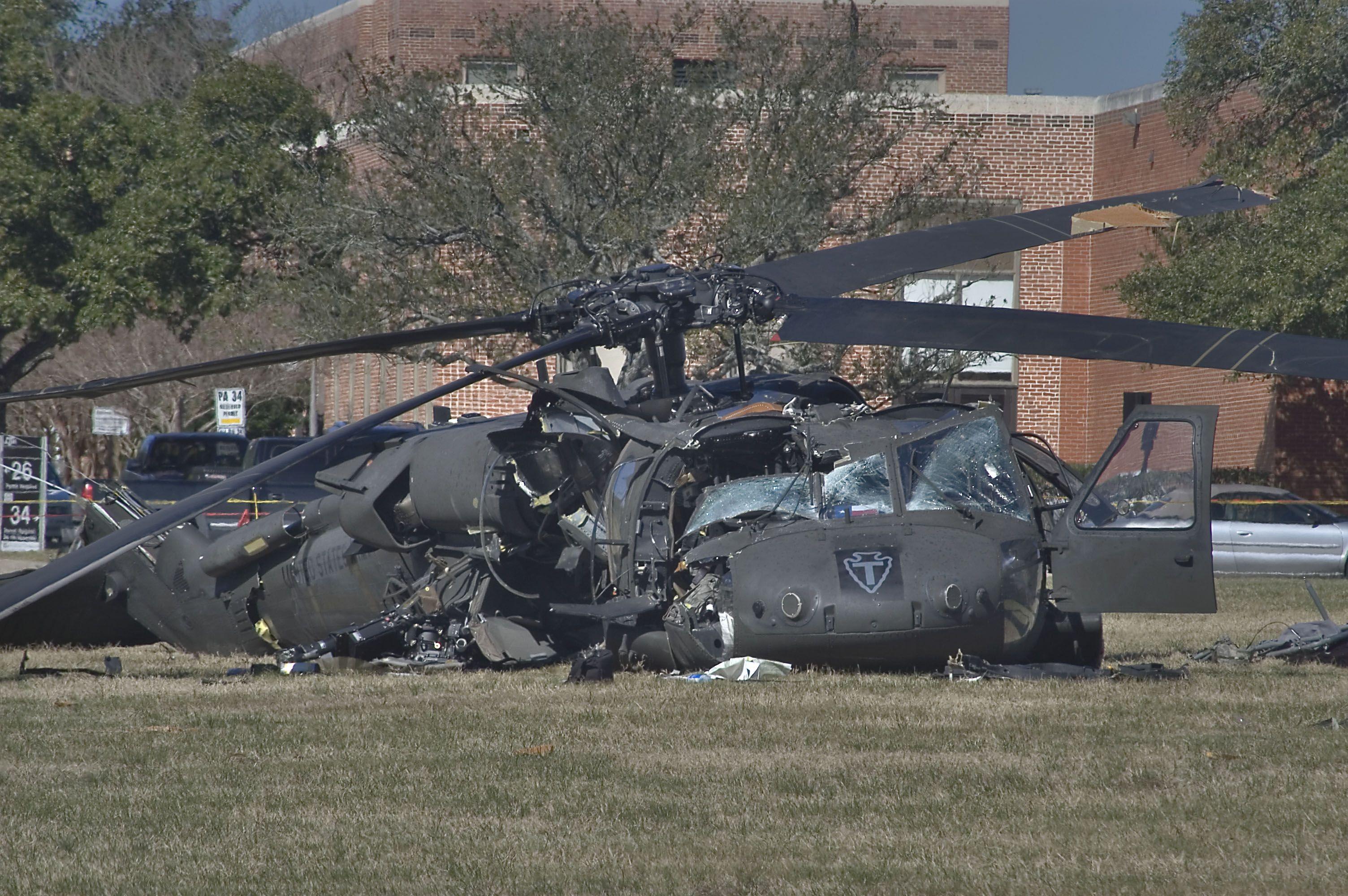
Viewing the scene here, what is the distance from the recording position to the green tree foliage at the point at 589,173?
25203 millimetres

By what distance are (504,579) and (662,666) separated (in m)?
1.45

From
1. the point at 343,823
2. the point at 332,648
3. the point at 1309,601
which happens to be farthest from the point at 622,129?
the point at 343,823

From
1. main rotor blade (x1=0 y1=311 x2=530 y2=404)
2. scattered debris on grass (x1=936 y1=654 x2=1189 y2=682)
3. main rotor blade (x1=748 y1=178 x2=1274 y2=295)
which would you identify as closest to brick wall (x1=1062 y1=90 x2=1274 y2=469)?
main rotor blade (x1=748 y1=178 x2=1274 y2=295)

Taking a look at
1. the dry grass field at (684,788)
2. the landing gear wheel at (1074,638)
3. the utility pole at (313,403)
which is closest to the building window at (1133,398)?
the utility pole at (313,403)

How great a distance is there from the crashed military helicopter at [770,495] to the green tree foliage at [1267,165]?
→ 13.9 metres

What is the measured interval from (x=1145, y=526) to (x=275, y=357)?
540 centimetres

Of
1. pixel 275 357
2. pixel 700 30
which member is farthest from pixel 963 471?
pixel 700 30

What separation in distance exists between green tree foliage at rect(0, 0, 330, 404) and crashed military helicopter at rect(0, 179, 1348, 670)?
17303 mm

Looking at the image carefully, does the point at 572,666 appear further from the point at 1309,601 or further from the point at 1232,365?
the point at 1309,601

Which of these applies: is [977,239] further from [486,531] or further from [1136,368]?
[1136,368]

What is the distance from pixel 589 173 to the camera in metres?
25.4

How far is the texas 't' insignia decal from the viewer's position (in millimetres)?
10172

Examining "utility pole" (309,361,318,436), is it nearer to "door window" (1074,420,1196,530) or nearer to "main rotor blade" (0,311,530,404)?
"main rotor blade" (0,311,530,404)

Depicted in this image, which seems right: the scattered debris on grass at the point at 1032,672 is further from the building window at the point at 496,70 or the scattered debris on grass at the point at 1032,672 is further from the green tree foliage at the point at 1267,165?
the building window at the point at 496,70
